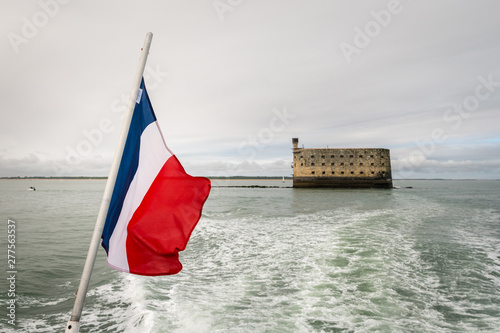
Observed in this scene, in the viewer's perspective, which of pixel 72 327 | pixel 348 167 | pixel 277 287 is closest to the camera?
pixel 72 327

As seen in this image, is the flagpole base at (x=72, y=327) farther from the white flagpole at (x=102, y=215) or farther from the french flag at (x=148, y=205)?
the french flag at (x=148, y=205)

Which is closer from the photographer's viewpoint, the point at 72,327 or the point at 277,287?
the point at 72,327

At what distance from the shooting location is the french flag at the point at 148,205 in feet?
11.4

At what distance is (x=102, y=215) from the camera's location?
2.87m

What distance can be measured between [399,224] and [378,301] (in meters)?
12.6

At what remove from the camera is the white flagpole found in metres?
2.80

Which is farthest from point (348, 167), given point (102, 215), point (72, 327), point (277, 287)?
point (72, 327)

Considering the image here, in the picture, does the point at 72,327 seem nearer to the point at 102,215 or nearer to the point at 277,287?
the point at 102,215

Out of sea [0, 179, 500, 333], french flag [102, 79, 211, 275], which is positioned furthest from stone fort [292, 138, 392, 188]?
french flag [102, 79, 211, 275]

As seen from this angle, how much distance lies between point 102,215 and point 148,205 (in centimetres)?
81

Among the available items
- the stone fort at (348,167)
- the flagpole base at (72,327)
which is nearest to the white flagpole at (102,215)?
the flagpole base at (72,327)

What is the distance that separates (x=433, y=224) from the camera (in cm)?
1770

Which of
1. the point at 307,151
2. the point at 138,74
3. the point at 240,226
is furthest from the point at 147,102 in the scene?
the point at 307,151

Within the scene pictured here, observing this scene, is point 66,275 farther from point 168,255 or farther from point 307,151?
point 307,151
